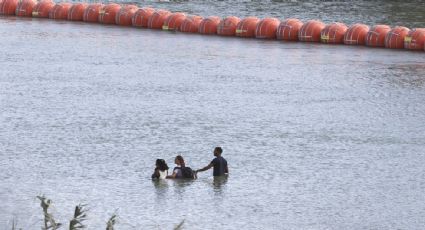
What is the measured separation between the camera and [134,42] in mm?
67125

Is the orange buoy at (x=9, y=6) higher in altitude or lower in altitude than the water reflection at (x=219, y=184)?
higher

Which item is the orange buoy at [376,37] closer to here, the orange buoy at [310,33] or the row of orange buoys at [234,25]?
the row of orange buoys at [234,25]

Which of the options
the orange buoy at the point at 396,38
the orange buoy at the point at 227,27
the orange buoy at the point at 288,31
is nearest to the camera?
the orange buoy at the point at 396,38

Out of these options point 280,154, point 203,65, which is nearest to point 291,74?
point 203,65

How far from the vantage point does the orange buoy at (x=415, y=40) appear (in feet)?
212

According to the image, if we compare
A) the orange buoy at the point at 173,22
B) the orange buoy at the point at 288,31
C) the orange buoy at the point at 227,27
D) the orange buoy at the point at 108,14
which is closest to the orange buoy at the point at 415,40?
the orange buoy at the point at 288,31

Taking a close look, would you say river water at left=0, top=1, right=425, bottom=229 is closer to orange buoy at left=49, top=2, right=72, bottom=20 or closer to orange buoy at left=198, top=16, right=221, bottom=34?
orange buoy at left=198, top=16, right=221, bottom=34

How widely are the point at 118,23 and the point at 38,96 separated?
28467 millimetres

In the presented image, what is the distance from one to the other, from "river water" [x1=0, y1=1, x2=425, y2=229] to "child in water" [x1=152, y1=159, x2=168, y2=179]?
345 millimetres

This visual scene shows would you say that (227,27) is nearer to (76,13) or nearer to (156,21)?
(156,21)

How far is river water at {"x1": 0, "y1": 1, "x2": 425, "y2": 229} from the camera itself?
1141 inches

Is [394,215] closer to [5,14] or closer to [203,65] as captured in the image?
[203,65]

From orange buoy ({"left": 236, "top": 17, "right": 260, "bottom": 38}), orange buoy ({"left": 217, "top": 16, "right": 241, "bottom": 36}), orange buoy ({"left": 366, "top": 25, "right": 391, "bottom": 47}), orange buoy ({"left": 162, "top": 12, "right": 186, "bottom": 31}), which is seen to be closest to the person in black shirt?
orange buoy ({"left": 366, "top": 25, "right": 391, "bottom": 47})

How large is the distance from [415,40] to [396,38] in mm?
1363
